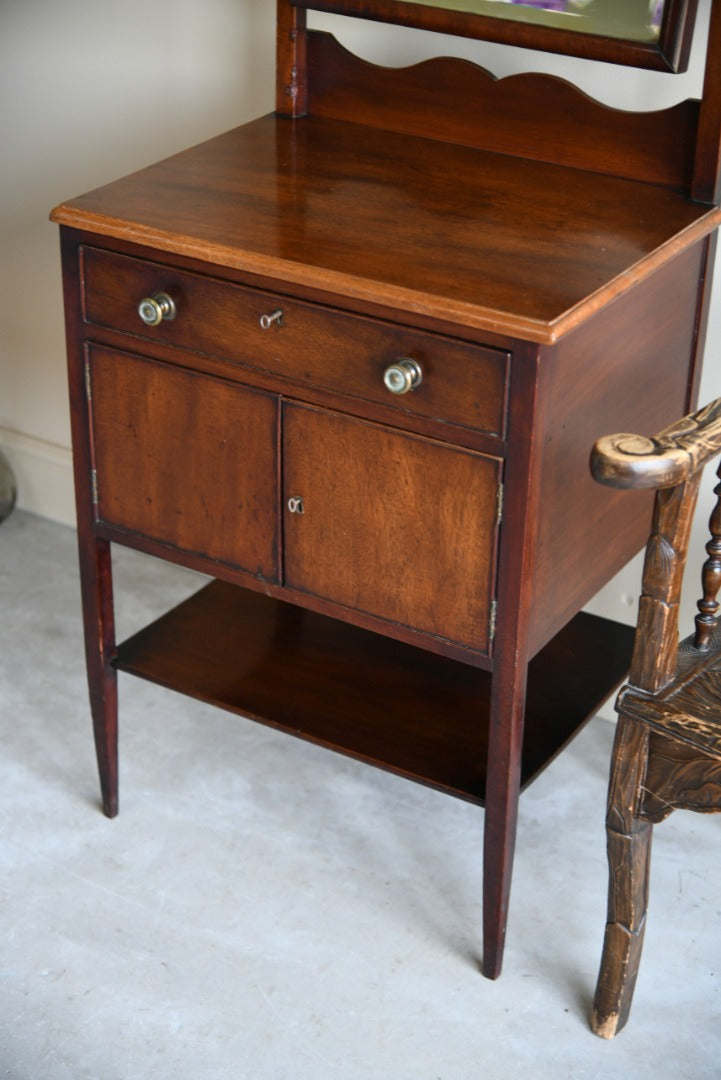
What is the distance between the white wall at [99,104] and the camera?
236cm

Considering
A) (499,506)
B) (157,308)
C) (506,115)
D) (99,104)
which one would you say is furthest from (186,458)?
(99,104)

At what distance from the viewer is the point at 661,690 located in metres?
1.80

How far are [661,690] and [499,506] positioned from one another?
294 millimetres

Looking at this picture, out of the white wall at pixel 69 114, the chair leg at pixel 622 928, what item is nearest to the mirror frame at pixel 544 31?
the white wall at pixel 69 114

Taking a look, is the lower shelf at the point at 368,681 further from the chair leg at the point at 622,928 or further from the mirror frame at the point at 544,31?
the mirror frame at the point at 544,31

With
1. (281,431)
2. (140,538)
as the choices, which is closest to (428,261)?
(281,431)

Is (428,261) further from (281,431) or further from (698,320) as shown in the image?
(698,320)

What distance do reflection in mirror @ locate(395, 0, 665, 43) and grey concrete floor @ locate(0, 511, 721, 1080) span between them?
1188 millimetres

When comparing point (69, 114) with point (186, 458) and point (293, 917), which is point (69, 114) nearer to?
point (186, 458)

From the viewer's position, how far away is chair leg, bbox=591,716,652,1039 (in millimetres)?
1833

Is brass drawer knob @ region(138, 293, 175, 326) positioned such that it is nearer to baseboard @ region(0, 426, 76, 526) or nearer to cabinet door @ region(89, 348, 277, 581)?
cabinet door @ region(89, 348, 277, 581)

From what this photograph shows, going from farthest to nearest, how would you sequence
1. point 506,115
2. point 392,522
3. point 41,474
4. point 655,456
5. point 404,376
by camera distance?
1. point 41,474
2. point 506,115
3. point 392,522
4. point 404,376
5. point 655,456

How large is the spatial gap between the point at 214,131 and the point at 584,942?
59.6 inches

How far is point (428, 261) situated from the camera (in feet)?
5.96
